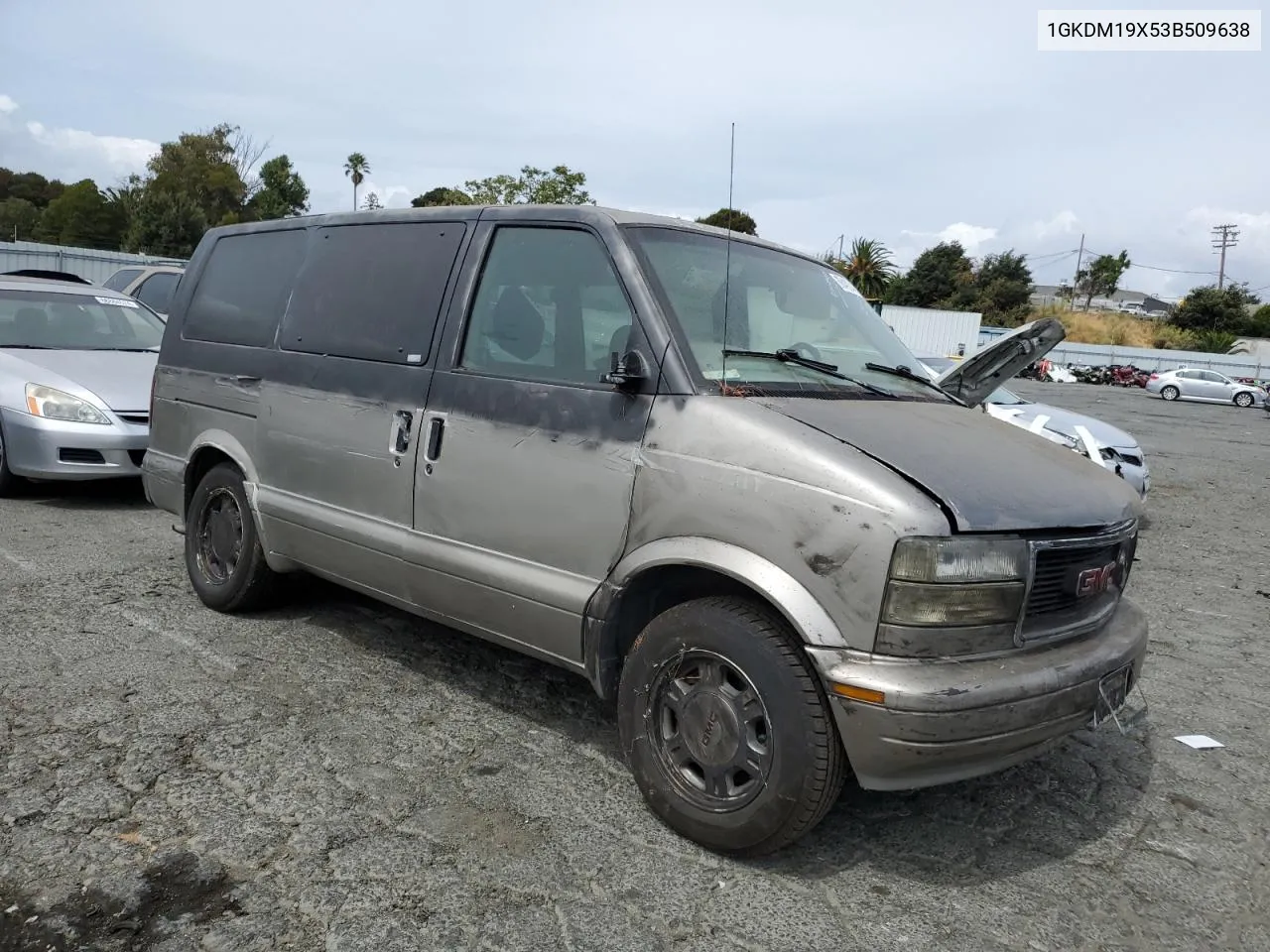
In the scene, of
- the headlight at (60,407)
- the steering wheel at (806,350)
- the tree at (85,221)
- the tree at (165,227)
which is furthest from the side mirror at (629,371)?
the tree at (85,221)

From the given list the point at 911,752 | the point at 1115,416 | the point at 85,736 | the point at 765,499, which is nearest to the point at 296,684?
the point at 85,736

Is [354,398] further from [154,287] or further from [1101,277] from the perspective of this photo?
[1101,277]

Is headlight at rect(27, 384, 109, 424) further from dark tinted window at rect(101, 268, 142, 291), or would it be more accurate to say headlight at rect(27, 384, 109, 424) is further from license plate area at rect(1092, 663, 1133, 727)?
license plate area at rect(1092, 663, 1133, 727)

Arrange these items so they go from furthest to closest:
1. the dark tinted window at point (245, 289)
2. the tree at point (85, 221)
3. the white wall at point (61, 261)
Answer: the tree at point (85, 221) < the white wall at point (61, 261) < the dark tinted window at point (245, 289)

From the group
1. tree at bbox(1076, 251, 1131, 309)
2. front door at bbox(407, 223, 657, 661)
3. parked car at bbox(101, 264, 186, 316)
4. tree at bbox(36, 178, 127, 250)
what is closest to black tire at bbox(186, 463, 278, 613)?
front door at bbox(407, 223, 657, 661)

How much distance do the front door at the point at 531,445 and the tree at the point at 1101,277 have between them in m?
98.1

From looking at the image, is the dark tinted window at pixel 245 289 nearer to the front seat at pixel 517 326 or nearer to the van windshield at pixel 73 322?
the front seat at pixel 517 326

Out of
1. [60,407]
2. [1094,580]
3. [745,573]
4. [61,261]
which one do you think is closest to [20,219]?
[61,261]

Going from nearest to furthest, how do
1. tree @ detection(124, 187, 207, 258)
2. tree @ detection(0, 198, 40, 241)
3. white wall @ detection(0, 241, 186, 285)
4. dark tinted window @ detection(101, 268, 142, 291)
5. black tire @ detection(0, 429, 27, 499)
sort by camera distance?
1. black tire @ detection(0, 429, 27, 499)
2. dark tinted window @ detection(101, 268, 142, 291)
3. white wall @ detection(0, 241, 186, 285)
4. tree @ detection(124, 187, 207, 258)
5. tree @ detection(0, 198, 40, 241)

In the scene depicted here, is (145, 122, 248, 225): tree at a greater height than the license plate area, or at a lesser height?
greater

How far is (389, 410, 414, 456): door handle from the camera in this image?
148 inches

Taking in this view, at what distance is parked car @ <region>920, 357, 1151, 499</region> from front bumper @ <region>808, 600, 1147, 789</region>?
6038mm

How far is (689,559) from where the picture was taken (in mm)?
2891

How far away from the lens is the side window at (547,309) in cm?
332
